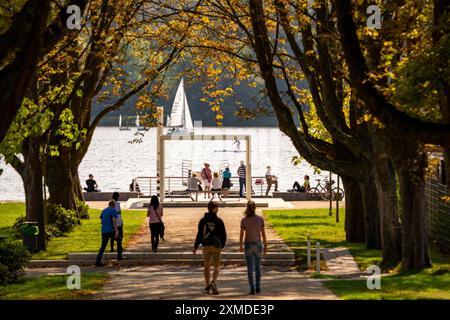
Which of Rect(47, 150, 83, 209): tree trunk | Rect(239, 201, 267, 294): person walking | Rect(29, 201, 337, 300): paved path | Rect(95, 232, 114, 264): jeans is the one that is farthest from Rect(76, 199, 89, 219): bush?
Rect(239, 201, 267, 294): person walking

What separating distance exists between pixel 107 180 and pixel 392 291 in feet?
300

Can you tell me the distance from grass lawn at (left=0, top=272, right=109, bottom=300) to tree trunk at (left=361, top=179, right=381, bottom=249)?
946 cm

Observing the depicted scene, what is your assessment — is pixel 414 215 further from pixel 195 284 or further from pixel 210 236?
pixel 210 236

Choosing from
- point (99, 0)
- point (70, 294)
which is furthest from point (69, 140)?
point (70, 294)

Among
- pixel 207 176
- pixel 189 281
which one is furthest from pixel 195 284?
pixel 207 176

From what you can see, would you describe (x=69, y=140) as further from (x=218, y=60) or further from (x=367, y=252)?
(x=367, y=252)

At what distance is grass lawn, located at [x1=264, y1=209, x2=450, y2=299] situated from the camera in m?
19.3

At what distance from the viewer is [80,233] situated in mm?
34188

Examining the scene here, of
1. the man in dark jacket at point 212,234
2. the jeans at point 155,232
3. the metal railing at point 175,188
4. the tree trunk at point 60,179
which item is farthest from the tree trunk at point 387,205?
the metal railing at point 175,188

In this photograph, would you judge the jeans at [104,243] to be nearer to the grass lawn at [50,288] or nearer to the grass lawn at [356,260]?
the grass lawn at [50,288]

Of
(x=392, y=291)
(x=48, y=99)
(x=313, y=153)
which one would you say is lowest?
(x=392, y=291)

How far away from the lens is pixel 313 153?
3003cm

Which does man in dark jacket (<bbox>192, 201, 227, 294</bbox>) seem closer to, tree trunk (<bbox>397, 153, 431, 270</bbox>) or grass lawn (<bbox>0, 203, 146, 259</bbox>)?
tree trunk (<bbox>397, 153, 431, 270</bbox>)

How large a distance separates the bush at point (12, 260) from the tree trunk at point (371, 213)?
1101 cm
